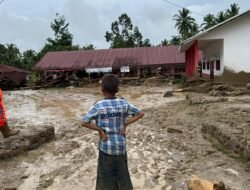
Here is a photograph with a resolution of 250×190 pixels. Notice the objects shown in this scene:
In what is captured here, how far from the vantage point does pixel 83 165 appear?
5.62 metres

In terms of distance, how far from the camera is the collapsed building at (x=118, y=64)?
32.9 metres

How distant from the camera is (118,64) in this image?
109 ft

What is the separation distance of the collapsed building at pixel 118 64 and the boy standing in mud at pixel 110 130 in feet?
94.0

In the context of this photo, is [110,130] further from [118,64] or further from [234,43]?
[118,64]

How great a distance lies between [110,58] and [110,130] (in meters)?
31.8

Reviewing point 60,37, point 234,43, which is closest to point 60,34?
point 60,37

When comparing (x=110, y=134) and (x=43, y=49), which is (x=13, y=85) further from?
(x=110, y=134)

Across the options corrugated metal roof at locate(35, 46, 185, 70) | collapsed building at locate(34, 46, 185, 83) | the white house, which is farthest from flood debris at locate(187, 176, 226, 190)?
corrugated metal roof at locate(35, 46, 185, 70)

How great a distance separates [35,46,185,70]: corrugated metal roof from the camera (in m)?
33.3

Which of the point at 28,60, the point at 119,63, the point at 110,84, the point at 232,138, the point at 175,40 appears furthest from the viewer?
the point at 28,60

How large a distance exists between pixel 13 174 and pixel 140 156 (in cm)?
216

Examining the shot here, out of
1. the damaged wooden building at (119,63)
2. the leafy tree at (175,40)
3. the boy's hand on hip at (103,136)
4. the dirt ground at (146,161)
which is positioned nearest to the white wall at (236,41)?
the dirt ground at (146,161)

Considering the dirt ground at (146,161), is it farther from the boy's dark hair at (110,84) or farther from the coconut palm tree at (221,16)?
the coconut palm tree at (221,16)

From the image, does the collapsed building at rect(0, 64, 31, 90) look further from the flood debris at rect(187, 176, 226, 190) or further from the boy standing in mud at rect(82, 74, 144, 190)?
the boy standing in mud at rect(82, 74, 144, 190)
